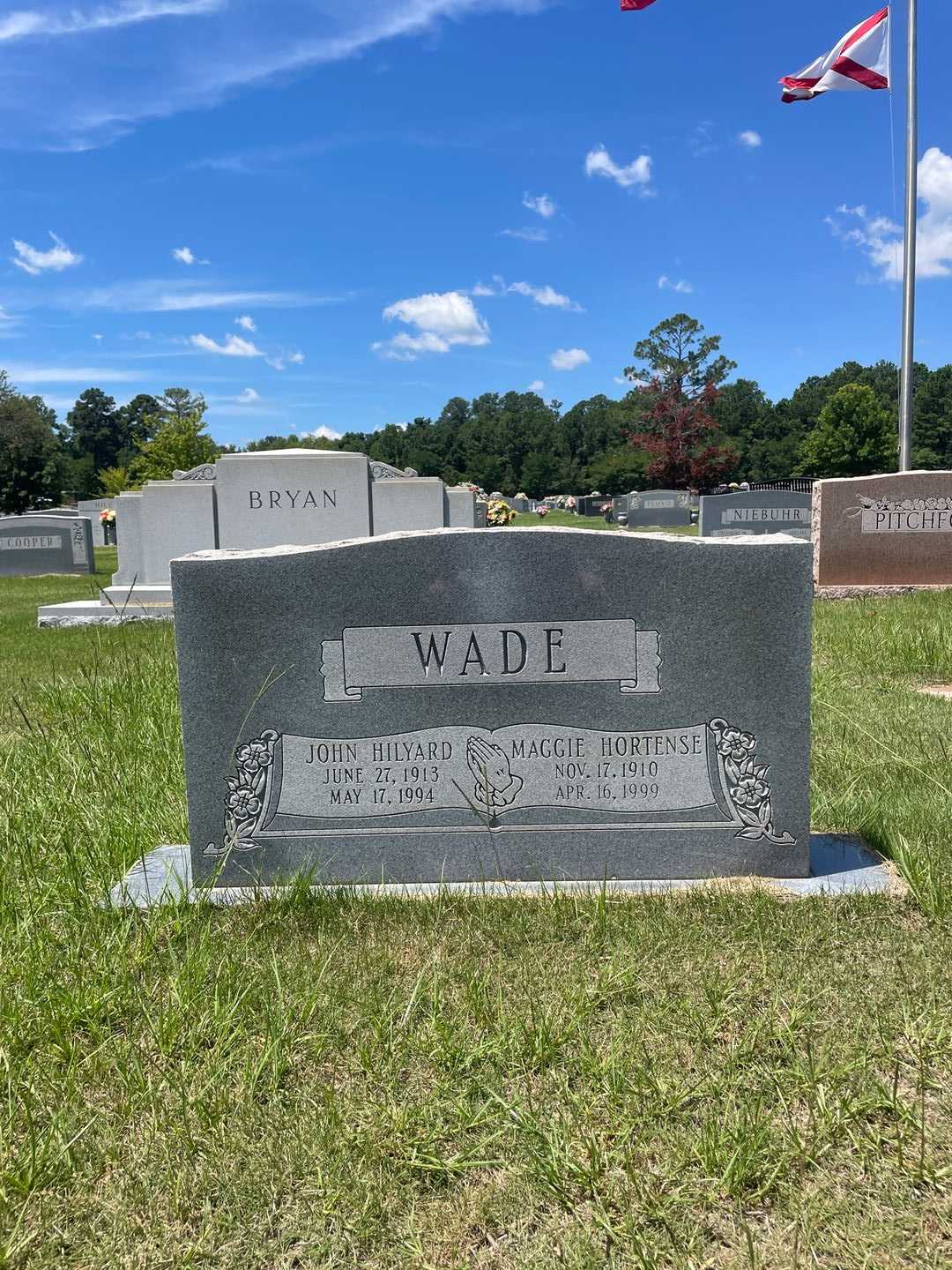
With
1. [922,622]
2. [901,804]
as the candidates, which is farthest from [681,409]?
[901,804]

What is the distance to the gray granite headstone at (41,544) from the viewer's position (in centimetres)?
1942

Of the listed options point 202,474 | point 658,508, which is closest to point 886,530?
point 202,474

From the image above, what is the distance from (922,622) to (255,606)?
22.8 feet

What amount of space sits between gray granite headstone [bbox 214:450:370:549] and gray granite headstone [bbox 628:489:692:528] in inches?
1124

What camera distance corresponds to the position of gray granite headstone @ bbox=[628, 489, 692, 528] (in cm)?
3844

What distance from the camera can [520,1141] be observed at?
1812 millimetres

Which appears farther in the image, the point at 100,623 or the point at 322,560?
the point at 100,623

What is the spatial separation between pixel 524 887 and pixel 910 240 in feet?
44.6

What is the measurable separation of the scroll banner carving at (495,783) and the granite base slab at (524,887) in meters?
0.15

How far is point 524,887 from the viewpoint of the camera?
117 inches

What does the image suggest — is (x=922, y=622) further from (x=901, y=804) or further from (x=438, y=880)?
(x=438, y=880)

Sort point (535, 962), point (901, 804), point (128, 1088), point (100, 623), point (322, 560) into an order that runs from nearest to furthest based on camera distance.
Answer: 1. point (128, 1088)
2. point (535, 962)
3. point (322, 560)
4. point (901, 804)
5. point (100, 623)

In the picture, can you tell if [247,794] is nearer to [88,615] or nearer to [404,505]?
[404,505]

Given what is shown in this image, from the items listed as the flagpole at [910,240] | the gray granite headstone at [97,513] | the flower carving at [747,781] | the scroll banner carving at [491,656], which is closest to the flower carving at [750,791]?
the flower carving at [747,781]
